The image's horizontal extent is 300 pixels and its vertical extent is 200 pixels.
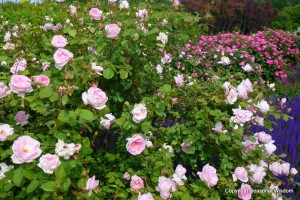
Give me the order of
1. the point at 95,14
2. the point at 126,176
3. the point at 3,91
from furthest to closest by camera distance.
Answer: the point at 95,14
the point at 126,176
the point at 3,91

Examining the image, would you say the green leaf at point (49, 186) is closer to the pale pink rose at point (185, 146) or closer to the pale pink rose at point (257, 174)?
the pale pink rose at point (185, 146)

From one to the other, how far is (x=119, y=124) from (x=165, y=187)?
0.37 m

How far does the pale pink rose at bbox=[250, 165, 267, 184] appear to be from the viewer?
2.03m

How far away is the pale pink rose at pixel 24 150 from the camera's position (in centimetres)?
149

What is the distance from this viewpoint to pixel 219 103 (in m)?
2.29

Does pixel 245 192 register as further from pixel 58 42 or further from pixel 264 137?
pixel 58 42

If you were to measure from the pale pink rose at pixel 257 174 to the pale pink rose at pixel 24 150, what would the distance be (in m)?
1.13

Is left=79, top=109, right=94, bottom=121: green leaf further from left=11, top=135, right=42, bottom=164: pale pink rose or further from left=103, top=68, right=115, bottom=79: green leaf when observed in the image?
left=103, top=68, right=115, bottom=79: green leaf

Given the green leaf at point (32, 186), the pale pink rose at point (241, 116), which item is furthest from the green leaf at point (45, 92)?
the pale pink rose at point (241, 116)

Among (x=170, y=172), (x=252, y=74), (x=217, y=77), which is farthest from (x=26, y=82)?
(x=252, y=74)

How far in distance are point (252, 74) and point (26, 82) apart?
618cm

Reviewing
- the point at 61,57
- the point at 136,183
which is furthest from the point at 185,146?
the point at 61,57

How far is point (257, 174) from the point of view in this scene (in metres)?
2.03

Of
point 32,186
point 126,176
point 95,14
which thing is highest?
point 95,14
